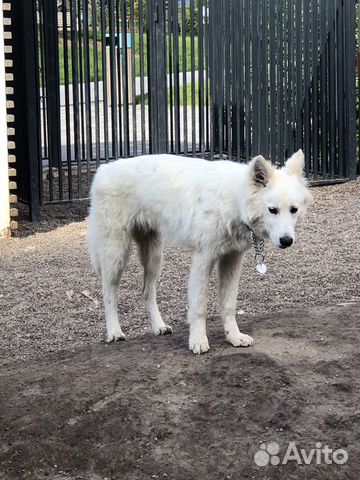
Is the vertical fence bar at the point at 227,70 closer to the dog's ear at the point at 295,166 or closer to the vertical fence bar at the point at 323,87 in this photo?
the vertical fence bar at the point at 323,87

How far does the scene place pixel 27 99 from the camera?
995 centimetres

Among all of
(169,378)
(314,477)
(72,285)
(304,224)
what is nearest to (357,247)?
(304,224)

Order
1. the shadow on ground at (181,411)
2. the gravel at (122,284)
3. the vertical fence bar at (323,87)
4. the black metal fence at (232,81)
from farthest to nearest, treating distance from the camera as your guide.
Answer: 1. the vertical fence bar at (323,87)
2. the black metal fence at (232,81)
3. the gravel at (122,284)
4. the shadow on ground at (181,411)

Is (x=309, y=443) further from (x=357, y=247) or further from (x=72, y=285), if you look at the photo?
(x=357, y=247)

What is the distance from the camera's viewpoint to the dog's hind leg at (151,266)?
6.10 m

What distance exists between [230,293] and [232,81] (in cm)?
649

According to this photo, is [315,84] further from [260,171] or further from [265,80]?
[260,171]

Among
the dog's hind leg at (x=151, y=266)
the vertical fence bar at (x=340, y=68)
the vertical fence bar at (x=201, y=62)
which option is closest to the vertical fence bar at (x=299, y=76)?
the vertical fence bar at (x=340, y=68)

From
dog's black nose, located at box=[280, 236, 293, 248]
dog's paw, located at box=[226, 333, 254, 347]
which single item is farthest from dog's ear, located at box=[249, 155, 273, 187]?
dog's paw, located at box=[226, 333, 254, 347]

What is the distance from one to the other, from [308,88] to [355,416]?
7.86 meters

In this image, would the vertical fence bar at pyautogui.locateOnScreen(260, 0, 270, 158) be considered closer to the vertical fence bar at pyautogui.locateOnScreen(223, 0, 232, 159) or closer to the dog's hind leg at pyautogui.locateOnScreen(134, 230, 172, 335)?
the vertical fence bar at pyautogui.locateOnScreen(223, 0, 232, 159)

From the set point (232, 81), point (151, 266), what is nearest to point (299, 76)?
point (232, 81)

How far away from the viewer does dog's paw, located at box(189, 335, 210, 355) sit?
528cm

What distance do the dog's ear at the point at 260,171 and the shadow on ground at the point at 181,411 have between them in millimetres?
1004
